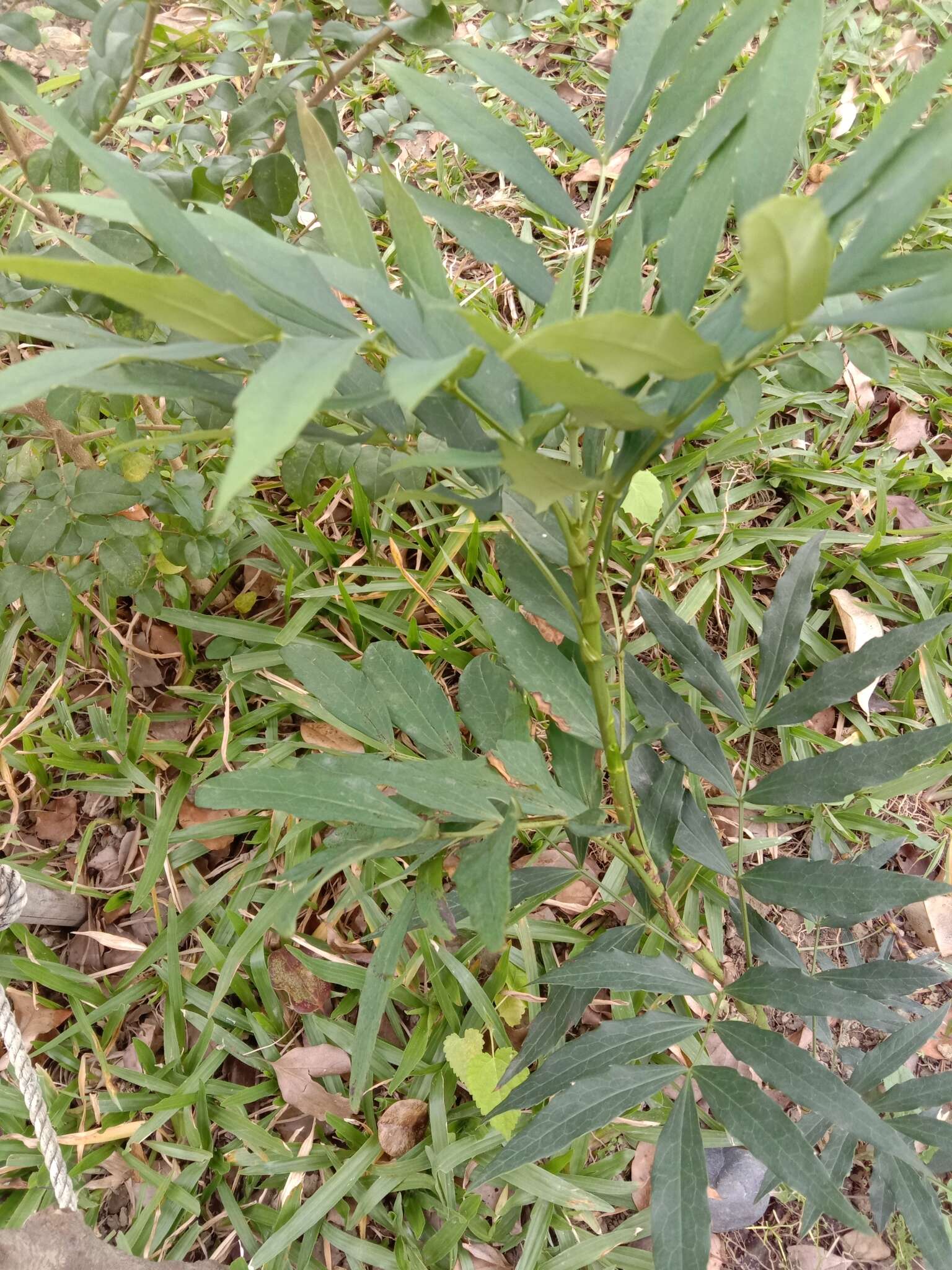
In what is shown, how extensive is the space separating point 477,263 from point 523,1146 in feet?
5.48

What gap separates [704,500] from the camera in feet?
5.26

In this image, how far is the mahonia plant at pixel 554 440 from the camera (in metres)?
0.40

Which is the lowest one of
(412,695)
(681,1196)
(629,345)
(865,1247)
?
(865,1247)

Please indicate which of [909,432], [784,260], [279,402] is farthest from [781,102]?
[909,432]

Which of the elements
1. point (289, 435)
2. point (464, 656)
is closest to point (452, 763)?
point (289, 435)

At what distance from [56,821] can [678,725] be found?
1.07 m

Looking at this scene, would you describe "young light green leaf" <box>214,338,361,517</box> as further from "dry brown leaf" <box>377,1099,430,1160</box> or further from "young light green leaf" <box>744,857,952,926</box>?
"dry brown leaf" <box>377,1099,430,1160</box>

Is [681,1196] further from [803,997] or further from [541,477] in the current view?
[541,477]

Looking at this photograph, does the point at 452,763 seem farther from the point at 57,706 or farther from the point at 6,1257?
the point at 57,706

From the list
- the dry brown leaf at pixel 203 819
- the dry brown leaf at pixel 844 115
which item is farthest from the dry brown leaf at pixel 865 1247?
the dry brown leaf at pixel 844 115

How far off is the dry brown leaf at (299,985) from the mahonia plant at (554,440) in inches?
7.9

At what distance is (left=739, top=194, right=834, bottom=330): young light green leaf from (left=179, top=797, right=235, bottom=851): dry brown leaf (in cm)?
125

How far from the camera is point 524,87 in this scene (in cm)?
64

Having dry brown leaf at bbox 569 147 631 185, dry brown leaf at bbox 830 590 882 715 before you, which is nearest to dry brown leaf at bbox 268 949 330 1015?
dry brown leaf at bbox 830 590 882 715
